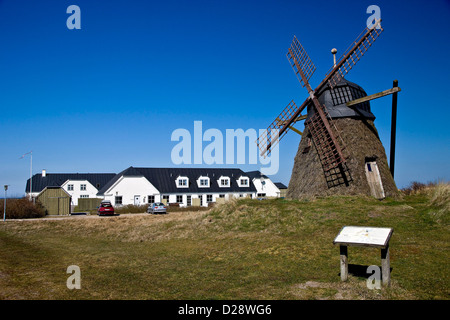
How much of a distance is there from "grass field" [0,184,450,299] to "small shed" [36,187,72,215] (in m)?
20.6

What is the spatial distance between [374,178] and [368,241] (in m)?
17.0

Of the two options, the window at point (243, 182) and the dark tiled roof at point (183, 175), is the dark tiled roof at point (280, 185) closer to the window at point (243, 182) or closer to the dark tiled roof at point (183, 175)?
the dark tiled roof at point (183, 175)

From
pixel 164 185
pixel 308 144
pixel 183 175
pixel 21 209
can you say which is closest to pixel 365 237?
pixel 308 144

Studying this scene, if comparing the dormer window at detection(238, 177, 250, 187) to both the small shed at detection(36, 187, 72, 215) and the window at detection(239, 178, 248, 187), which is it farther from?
the small shed at detection(36, 187, 72, 215)

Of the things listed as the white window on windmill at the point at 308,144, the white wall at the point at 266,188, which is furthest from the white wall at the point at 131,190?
the white window on windmill at the point at 308,144

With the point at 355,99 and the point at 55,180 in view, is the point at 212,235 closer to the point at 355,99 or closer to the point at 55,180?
the point at 355,99

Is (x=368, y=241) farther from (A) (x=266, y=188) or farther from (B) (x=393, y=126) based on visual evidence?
(A) (x=266, y=188)

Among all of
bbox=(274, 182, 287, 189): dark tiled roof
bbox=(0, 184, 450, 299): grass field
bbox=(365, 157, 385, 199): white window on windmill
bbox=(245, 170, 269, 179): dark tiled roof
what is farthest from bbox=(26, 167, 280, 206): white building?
bbox=(0, 184, 450, 299): grass field

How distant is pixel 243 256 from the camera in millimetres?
13898

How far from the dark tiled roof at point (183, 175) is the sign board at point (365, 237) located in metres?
48.7

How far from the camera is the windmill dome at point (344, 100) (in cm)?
2581

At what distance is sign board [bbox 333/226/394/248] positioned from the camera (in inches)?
347

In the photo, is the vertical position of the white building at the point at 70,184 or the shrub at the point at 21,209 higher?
the white building at the point at 70,184
